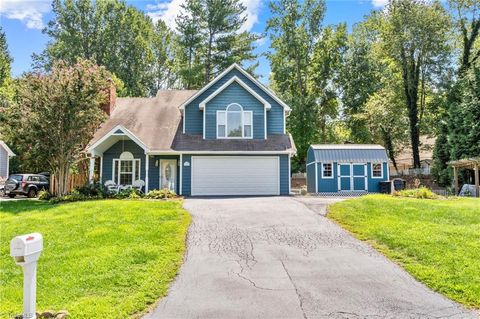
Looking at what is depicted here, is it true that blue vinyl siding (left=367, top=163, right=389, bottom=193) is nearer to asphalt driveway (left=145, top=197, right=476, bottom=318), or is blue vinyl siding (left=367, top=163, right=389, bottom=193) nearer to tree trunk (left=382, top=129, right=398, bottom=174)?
tree trunk (left=382, top=129, right=398, bottom=174)

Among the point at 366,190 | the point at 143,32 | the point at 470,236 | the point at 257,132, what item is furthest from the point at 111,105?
the point at 143,32

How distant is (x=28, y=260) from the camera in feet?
14.9

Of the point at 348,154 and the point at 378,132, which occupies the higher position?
the point at 378,132

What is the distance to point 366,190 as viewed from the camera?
80.7ft

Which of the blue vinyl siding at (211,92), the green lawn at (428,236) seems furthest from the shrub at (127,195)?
the green lawn at (428,236)

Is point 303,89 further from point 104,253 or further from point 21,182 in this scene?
point 104,253

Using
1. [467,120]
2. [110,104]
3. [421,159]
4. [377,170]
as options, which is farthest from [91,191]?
[421,159]

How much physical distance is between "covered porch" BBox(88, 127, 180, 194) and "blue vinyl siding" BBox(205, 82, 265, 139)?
285 centimetres

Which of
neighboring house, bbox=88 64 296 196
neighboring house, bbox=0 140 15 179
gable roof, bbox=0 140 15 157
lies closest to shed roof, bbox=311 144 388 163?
neighboring house, bbox=88 64 296 196

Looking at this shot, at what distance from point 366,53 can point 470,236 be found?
34416mm

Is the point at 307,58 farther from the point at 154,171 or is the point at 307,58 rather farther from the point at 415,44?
the point at 154,171

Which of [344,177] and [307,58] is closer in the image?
[344,177]

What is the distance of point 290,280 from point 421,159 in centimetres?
4357

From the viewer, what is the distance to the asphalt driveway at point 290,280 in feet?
18.1
